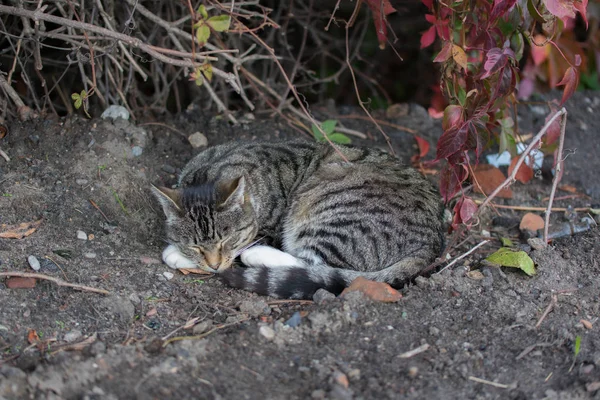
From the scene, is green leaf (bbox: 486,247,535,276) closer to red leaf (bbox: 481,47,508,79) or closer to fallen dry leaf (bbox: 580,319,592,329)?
fallen dry leaf (bbox: 580,319,592,329)

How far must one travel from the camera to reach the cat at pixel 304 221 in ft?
13.5

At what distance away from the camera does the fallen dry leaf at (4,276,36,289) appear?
3711 millimetres

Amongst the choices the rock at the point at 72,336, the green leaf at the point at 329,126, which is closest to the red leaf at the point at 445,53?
the green leaf at the point at 329,126

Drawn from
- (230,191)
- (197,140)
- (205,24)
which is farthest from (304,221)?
(205,24)

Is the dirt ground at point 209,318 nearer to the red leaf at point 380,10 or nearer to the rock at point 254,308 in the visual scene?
the rock at point 254,308

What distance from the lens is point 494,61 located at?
3750mm

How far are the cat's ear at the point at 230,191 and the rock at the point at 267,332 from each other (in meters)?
1.06

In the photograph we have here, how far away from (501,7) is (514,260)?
155 cm

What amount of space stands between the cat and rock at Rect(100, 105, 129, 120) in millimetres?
854

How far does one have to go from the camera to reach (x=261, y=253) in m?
4.44

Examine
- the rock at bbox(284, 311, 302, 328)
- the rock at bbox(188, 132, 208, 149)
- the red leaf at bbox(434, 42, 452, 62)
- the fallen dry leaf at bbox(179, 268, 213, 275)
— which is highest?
the red leaf at bbox(434, 42, 452, 62)

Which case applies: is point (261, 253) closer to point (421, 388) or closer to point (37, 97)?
point (421, 388)

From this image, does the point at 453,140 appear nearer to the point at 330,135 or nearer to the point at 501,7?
the point at 501,7

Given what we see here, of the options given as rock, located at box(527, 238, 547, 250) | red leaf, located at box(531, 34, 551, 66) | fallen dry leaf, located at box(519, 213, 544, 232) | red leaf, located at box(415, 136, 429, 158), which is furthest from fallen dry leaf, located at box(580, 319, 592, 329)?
red leaf, located at box(531, 34, 551, 66)
